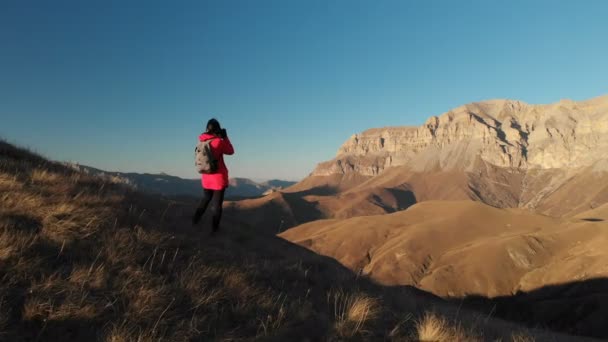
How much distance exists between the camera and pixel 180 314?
4.07 m

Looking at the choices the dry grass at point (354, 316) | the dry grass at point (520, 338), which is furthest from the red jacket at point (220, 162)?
the dry grass at point (520, 338)

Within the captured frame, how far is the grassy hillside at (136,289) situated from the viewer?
3562 mm

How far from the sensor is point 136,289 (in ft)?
13.8

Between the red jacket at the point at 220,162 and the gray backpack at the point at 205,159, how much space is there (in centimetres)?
9

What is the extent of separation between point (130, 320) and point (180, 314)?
56 centimetres

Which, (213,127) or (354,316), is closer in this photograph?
(354,316)

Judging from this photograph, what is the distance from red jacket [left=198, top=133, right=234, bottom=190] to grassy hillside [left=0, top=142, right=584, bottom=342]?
153 cm

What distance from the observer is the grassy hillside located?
356 centimetres

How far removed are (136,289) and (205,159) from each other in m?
3.83

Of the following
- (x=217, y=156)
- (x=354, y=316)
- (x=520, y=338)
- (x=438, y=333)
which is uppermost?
(x=217, y=156)

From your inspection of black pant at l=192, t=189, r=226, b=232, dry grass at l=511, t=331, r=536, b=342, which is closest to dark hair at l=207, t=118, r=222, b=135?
black pant at l=192, t=189, r=226, b=232

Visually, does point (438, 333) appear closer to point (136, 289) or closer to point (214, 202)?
point (136, 289)

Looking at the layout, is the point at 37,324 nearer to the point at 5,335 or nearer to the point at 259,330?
the point at 5,335

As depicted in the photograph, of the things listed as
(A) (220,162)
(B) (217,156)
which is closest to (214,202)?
(A) (220,162)
